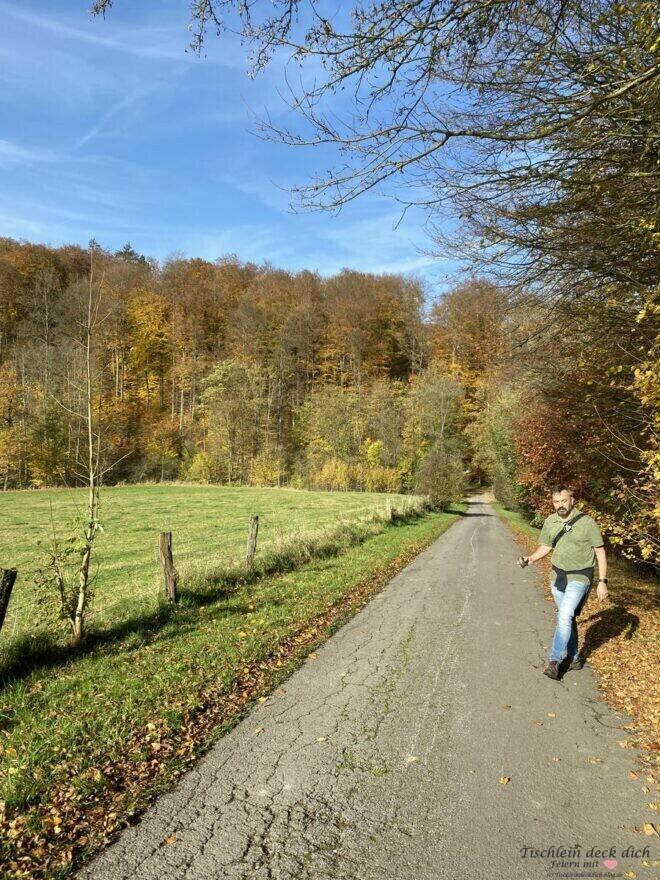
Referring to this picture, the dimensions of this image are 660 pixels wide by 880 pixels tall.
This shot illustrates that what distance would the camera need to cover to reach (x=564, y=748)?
3.87 m

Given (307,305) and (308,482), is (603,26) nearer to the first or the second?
(308,482)

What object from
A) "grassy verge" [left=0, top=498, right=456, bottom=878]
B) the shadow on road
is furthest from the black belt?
"grassy verge" [left=0, top=498, right=456, bottom=878]

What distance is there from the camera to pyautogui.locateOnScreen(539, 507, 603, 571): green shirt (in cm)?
525

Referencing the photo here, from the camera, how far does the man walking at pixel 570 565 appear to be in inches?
205

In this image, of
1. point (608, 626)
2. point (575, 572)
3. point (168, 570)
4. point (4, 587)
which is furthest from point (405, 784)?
point (168, 570)

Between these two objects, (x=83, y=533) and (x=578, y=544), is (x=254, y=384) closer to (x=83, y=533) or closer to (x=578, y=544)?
(x=83, y=533)

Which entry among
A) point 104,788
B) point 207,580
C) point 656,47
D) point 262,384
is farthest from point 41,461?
point 656,47

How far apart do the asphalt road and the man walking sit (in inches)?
12.9

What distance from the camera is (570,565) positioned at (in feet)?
17.5

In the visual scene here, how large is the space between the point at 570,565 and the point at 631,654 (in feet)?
5.24

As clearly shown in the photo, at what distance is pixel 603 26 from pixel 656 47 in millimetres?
1361

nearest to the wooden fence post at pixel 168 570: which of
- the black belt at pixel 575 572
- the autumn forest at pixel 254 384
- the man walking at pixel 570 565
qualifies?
the man walking at pixel 570 565

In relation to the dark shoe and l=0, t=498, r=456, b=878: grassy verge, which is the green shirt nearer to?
the dark shoe

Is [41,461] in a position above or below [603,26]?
below
